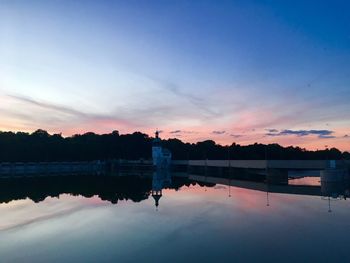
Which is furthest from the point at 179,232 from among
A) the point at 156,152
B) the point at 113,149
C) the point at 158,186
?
the point at 113,149

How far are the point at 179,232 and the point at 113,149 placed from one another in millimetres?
137773

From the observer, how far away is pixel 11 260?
17359 millimetres

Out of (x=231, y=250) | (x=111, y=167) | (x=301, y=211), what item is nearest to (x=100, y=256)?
(x=231, y=250)

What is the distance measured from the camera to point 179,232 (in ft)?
77.0

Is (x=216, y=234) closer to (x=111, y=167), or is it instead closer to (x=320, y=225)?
(x=320, y=225)

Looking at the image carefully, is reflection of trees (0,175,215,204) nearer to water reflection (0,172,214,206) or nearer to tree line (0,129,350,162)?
water reflection (0,172,214,206)

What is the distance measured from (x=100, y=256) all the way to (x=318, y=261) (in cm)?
1022

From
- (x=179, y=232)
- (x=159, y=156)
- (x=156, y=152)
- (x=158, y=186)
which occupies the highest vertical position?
(x=156, y=152)

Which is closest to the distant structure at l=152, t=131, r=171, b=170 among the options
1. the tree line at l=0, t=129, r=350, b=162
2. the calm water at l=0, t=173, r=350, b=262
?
the tree line at l=0, t=129, r=350, b=162

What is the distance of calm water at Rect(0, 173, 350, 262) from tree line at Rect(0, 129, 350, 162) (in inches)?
3801

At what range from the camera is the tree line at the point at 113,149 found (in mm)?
134125

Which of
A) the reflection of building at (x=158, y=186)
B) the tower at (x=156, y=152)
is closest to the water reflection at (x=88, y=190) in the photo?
the reflection of building at (x=158, y=186)

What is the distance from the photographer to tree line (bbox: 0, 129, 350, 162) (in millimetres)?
134125

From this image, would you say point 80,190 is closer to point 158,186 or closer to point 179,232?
point 158,186
